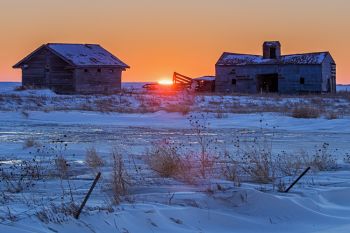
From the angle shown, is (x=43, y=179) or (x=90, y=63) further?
(x=90, y=63)

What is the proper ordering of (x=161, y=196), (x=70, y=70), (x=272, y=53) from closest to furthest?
(x=161, y=196) → (x=70, y=70) → (x=272, y=53)

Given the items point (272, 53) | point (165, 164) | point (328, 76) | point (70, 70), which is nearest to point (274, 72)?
point (272, 53)

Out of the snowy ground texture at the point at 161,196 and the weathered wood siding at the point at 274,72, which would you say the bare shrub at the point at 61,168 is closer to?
the snowy ground texture at the point at 161,196

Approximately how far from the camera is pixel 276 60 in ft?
210

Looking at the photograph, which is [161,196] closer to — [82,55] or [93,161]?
[93,161]

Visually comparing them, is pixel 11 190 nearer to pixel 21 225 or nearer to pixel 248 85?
pixel 21 225

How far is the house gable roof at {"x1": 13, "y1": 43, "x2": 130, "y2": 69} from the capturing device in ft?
171

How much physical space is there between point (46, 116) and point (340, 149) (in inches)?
622

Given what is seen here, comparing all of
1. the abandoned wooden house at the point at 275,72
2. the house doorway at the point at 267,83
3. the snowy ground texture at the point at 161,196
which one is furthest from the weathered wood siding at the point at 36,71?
the snowy ground texture at the point at 161,196

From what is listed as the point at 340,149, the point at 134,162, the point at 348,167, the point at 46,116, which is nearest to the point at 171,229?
the point at 134,162

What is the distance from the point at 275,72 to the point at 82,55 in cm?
→ 2068

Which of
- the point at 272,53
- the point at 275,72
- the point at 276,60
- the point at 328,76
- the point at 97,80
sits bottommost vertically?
the point at 97,80

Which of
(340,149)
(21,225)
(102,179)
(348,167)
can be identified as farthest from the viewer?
(340,149)

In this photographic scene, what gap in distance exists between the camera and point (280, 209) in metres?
7.91
